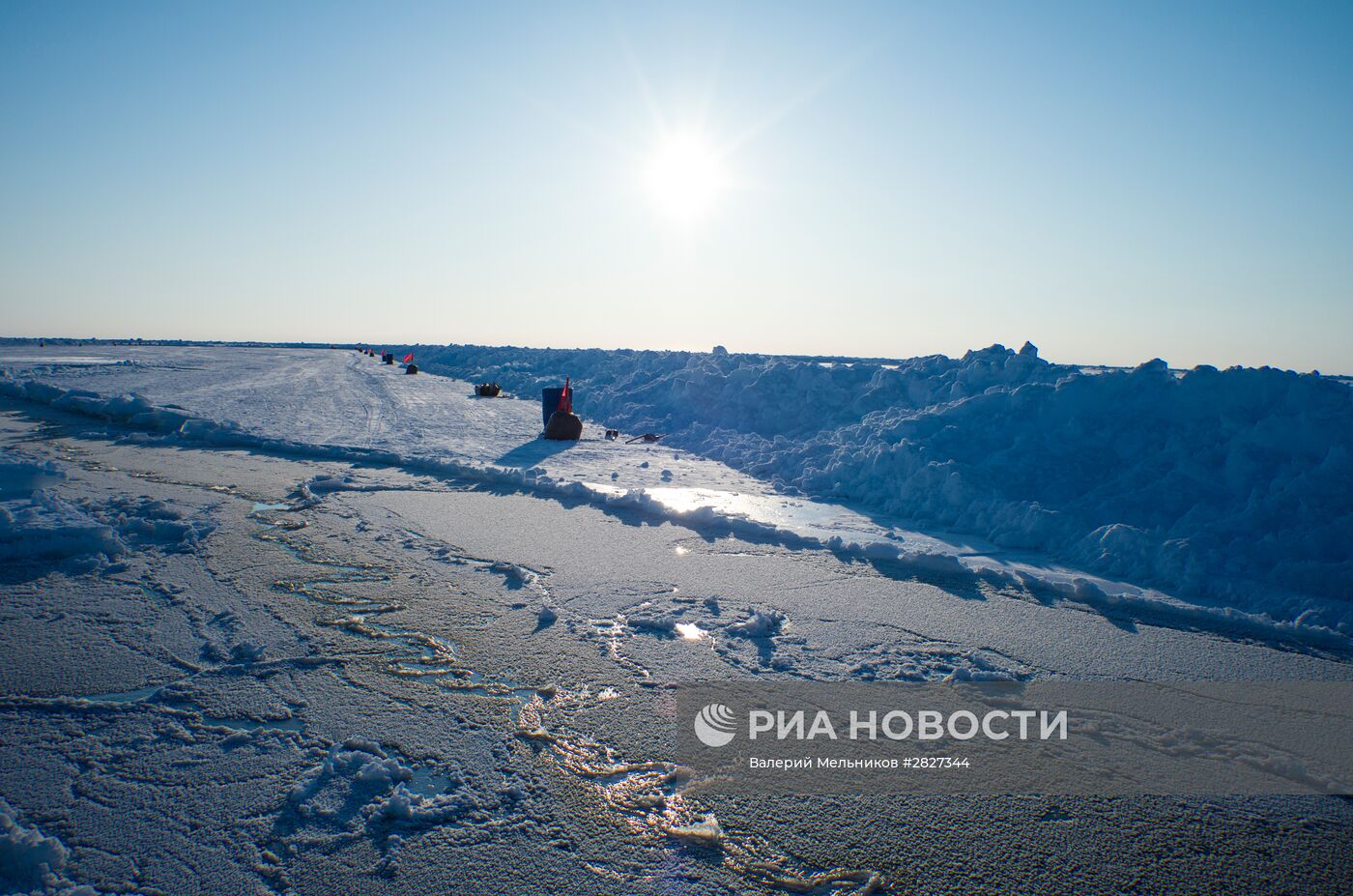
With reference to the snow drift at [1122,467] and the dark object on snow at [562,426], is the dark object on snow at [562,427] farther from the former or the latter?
the snow drift at [1122,467]

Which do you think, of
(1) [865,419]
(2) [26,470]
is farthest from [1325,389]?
(2) [26,470]

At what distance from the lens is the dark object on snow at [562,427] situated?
12.6 meters

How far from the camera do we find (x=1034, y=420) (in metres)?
8.97

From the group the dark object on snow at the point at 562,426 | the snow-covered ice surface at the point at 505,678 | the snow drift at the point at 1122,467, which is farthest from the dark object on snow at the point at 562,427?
the snow-covered ice surface at the point at 505,678

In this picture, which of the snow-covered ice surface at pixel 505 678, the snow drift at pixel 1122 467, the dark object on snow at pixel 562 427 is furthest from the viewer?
the dark object on snow at pixel 562 427

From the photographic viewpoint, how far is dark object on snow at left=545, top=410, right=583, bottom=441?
12.6 metres

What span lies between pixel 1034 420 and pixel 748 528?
456 cm

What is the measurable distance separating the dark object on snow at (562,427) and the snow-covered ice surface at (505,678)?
16.1 ft

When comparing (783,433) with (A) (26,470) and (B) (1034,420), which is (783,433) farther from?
(A) (26,470)

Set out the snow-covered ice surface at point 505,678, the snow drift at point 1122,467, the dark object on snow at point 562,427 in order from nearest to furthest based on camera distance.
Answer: the snow-covered ice surface at point 505,678 → the snow drift at point 1122,467 → the dark object on snow at point 562,427

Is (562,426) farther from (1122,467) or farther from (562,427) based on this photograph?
(1122,467)

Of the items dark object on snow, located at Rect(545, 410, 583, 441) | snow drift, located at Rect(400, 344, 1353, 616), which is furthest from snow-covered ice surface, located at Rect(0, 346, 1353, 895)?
dark object on snow, located at Rect(545, 410, 583, 441)

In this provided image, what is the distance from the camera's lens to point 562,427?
41.4 ft

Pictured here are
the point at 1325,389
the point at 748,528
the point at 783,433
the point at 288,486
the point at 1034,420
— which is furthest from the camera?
the point at 783,433
